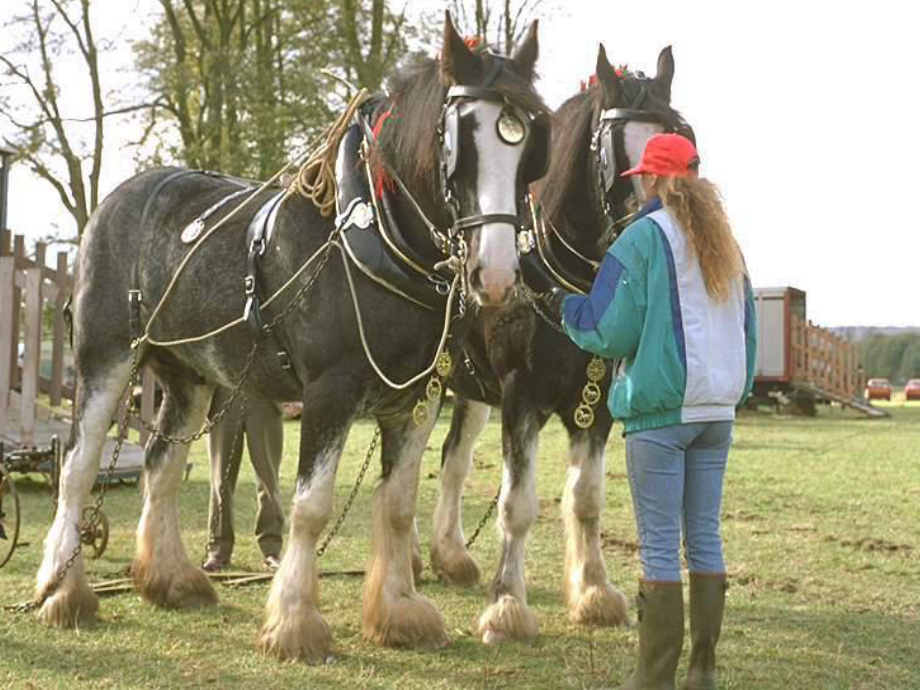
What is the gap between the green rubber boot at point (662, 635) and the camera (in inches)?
151

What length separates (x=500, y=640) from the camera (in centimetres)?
493

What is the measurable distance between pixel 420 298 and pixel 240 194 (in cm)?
147

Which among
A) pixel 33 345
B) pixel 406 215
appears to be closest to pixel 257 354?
pixel 406 215

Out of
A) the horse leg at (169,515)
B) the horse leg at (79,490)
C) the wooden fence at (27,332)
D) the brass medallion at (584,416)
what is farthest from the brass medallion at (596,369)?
the wooden fence at (27,332)

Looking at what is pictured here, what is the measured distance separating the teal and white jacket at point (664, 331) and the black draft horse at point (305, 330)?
40cm

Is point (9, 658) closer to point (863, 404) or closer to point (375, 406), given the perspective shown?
point (375, 406)

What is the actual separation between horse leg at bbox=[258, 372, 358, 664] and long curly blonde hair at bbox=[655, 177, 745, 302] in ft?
5.03

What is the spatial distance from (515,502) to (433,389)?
0.72m

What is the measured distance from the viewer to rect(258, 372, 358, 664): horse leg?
4.56 m

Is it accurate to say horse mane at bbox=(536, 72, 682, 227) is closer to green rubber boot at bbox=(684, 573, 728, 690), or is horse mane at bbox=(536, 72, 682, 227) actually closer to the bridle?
the bridle

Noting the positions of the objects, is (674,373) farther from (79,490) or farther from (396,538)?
(79,490)

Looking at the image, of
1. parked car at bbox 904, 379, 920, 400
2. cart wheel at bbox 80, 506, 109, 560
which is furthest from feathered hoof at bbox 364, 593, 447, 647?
parked car at bbox 904, 379, 920, 400

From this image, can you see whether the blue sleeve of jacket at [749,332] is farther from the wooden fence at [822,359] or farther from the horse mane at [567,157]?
the wooden fence at [822,359]

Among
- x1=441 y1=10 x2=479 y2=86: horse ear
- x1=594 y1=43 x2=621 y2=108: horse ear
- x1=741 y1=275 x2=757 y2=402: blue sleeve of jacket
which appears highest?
x1=594 y1=43 x2=621 y2=108: horse ear
